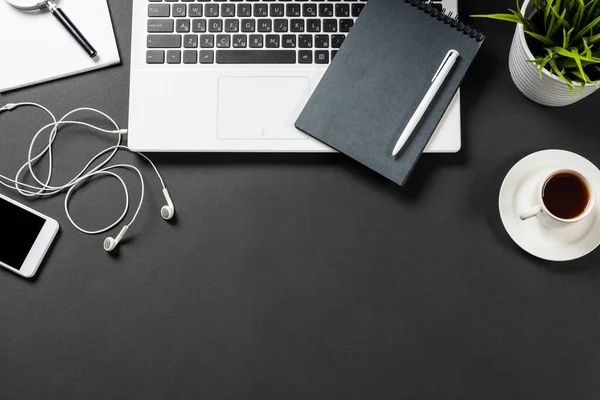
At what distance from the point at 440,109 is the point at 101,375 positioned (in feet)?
1.92

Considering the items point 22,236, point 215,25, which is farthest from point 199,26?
point 22,236

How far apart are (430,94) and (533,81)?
5.4 inches

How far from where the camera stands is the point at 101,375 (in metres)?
0.80

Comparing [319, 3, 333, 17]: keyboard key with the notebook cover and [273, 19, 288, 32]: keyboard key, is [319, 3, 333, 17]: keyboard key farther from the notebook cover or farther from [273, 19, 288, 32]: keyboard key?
the notebook cover

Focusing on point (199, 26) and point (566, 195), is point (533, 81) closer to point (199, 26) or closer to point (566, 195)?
point (566, 195)

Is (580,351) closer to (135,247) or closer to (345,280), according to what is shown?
(345,280)

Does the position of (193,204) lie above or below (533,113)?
below

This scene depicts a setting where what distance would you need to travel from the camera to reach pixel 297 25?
82cm

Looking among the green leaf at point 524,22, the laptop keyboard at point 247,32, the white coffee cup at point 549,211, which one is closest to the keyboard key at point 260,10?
the laptop keyboard at point 247,32

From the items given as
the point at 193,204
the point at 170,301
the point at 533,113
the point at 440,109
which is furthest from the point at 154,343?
the point at 533,113

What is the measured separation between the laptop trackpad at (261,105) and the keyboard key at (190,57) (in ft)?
0.16

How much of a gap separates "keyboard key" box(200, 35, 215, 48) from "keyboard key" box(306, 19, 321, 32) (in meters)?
0.13

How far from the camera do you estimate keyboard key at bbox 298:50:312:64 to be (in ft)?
2.68

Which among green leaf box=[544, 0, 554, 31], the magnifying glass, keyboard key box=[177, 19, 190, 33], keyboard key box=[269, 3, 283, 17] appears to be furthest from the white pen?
the magnifying glass
